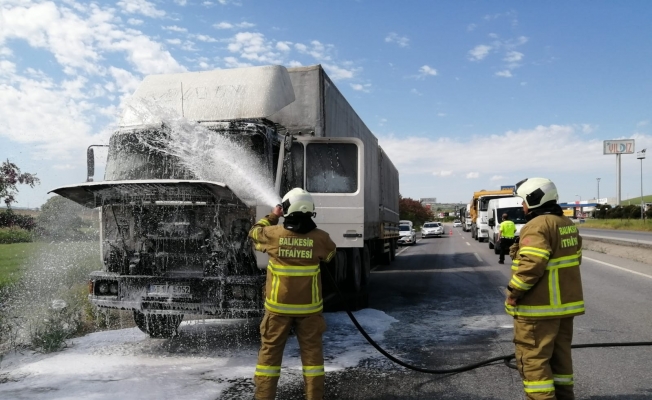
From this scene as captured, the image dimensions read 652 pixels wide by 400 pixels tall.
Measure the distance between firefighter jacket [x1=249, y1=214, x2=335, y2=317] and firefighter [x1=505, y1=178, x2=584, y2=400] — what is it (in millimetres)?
1475

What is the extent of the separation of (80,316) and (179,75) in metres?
3.68

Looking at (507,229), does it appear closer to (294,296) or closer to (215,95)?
(215,95)

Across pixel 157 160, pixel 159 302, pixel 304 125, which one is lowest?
pixel 159 302

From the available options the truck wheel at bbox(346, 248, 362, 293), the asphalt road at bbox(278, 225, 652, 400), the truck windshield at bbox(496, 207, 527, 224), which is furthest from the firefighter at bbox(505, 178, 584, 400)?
the truck windshield at bbox(496, 207, 527, 224)

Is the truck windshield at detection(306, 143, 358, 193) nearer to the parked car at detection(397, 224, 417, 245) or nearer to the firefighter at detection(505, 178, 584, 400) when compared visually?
the firefighter at detection(505, 178, 584, 400)

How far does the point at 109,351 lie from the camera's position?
6387 millimetres

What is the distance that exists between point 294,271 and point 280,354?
0.65m

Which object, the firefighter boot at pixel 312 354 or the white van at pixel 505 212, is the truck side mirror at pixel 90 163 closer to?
the firefighter boot at pixel 312 354

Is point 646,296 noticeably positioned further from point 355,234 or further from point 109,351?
point 109,351

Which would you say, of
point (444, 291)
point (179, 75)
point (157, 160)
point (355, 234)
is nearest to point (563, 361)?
point (355, 234)

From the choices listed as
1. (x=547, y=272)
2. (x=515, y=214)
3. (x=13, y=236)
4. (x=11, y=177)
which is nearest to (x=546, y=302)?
(x=547, y=272)

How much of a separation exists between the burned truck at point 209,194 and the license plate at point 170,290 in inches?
0.4

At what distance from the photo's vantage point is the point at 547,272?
398 cm

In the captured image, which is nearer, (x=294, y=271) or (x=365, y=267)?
(x=294, y=271)
